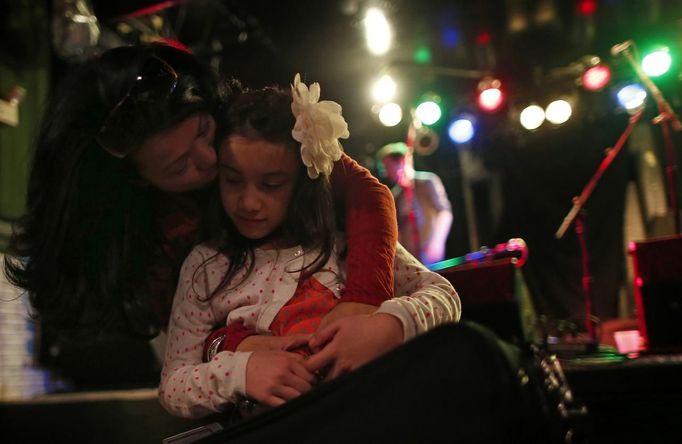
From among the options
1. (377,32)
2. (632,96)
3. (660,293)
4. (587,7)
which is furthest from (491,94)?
(660,293)

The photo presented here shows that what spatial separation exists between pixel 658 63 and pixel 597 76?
0.47 meters

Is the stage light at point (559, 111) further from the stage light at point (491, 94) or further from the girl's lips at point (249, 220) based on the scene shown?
the girl's lips at point (249, 220)

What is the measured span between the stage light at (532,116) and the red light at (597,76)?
0.38 metres

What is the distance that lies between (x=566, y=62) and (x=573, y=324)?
2456 mm

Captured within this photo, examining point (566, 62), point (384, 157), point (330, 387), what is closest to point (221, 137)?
point (330, 387)

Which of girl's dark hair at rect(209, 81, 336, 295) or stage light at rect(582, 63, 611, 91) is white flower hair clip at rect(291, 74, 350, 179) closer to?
girl's dark hair at rect(209, 81, 336, 295)

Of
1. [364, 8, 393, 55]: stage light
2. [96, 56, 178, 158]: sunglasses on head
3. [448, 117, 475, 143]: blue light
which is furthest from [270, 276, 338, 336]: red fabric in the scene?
[448, 117, 475, 143]: blue light

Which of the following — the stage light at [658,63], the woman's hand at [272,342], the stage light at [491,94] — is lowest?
the woman's hand at [272,342]

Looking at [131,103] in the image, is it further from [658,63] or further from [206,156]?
[658,63]

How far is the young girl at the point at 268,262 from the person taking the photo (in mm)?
764

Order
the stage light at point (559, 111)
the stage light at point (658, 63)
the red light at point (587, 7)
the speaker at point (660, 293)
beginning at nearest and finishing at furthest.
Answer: the speaker at point (660, 293), the stage light at point (658, 63), the red light at point (587, 7), the stage light at point (559, 111)

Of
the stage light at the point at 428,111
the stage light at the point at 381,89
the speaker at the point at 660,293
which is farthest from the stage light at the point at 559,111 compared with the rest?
the speaker at the point at 660,293

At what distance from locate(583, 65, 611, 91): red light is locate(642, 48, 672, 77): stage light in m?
0.39

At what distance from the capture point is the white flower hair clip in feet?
2.63
